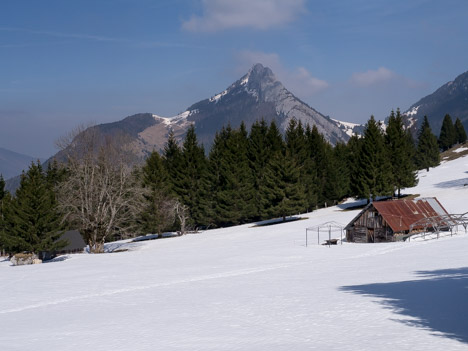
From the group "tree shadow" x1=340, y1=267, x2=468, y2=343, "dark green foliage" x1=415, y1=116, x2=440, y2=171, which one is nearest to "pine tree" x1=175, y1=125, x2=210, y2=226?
"tree shadow" x1=340, y1=267, x2=468, y2=343

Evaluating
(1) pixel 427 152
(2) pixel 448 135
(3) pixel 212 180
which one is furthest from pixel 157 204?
(2) pixel 448 135

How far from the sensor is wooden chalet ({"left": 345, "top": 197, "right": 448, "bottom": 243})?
2108 inches

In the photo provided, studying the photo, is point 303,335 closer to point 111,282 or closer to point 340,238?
point 111,282

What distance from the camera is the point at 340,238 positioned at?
190 feet

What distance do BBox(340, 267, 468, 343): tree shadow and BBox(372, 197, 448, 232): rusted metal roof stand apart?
23239 mm

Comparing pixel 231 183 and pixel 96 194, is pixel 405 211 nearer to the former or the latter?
pixel 231 183

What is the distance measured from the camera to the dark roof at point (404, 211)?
53594 mm

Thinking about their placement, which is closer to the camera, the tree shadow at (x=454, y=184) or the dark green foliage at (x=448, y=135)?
the tree shadow at (x=454, y=184)

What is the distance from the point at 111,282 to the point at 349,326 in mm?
20274

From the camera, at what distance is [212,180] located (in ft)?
264

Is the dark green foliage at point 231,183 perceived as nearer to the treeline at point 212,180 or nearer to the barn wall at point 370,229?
the treeline at point 212,180

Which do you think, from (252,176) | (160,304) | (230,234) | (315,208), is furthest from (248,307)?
(315,208)

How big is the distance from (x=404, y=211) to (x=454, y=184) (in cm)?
3685


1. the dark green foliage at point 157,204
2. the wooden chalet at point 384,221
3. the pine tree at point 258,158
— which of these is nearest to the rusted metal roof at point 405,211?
the wooden chalet at point 384,221
